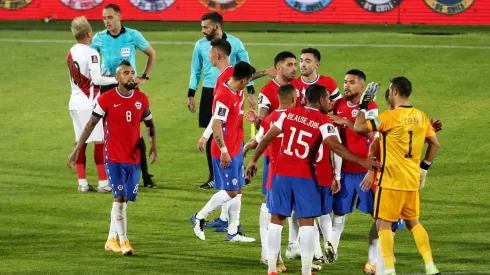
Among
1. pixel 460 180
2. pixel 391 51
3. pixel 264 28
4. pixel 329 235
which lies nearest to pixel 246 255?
pixel 329 235

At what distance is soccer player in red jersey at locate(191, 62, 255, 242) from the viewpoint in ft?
40.4

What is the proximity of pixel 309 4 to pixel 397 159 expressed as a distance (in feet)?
61.9

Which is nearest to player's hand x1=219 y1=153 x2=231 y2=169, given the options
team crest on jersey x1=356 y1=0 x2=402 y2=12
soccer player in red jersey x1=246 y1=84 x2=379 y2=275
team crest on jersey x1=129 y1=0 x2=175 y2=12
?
soccer player in red jersey x1=246 y1=84 x2=379 y2=275

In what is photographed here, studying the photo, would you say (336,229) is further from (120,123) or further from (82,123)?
(82,123)

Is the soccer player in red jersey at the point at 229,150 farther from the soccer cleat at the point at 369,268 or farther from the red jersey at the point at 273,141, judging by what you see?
the soccer cleat at the point at 369,268

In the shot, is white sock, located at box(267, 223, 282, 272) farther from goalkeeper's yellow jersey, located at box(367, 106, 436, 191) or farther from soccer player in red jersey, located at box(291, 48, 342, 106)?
soccer player in red jersey, located at box(291, 48, 342, 106)

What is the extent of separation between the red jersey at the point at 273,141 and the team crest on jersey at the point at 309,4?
18.1m

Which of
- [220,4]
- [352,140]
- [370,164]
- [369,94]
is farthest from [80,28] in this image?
[220,4]

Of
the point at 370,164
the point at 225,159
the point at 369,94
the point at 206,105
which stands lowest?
the point at 225,159

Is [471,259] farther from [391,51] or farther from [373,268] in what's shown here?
[391,51]

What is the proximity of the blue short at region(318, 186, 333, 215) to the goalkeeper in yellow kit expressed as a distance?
54cm

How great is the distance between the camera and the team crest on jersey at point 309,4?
29.1 meters

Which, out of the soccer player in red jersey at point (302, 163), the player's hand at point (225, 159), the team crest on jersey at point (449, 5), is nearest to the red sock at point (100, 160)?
the player's hand at point (225, 159)

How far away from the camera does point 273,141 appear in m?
11.4
